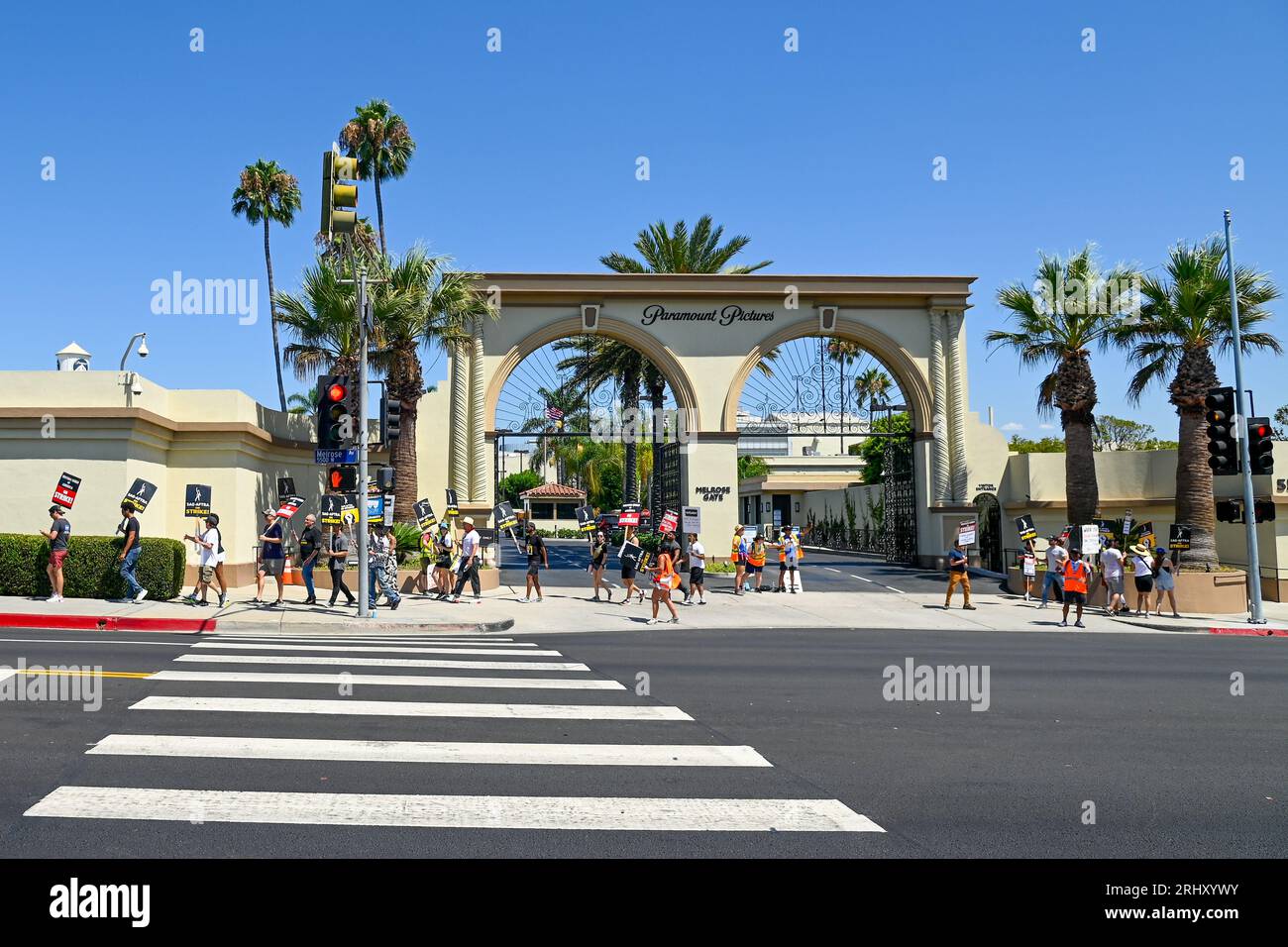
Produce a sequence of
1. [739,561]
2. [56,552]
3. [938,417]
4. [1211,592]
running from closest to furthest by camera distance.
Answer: [56,552]
[1211,592]
[739,561]
[938,417]

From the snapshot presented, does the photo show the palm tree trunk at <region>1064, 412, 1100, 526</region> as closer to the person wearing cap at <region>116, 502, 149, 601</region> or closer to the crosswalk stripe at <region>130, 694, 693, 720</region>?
the crosswalk stripe at <region>130, 694, 693, 720</region>

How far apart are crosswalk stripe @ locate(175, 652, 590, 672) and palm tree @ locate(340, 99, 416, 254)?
27.1 metres

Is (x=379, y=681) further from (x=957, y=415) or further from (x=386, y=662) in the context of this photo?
(x=957, y=415)

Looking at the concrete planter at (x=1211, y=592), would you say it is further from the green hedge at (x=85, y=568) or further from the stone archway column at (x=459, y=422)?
the green hedge at (x=85, y=568)

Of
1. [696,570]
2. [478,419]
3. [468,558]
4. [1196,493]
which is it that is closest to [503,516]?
[478,419]

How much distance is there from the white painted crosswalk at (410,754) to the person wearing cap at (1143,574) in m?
15.3

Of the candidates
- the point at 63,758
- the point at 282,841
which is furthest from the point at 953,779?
the point at 63,758

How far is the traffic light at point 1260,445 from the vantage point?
19125 mm

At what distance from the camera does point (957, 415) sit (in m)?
27.7

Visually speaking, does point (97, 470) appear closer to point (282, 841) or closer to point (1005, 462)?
point (282, 841)

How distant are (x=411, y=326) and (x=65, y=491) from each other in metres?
8.46

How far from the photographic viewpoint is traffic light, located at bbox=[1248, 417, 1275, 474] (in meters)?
19.1

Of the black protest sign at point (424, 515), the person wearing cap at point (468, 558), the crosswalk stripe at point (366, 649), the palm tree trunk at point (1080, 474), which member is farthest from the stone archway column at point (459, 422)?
the palm tree trunk at point (1080, 474)

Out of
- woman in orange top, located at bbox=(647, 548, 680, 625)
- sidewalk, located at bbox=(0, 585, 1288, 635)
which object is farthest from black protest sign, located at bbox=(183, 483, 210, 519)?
woman in orange top, located at bbox=(647, 548, 680, 625)
